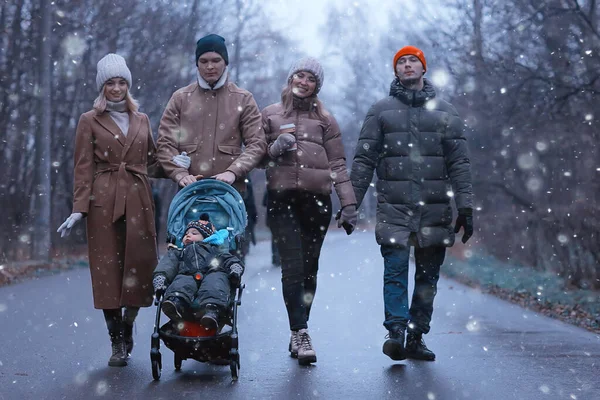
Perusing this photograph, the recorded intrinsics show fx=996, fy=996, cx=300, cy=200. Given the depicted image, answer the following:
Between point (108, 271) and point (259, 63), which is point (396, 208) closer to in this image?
point (108, 271)

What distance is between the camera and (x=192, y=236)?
696 cm

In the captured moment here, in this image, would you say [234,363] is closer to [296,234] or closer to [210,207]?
[210,207]

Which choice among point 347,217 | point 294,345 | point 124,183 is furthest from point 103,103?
point 294,345

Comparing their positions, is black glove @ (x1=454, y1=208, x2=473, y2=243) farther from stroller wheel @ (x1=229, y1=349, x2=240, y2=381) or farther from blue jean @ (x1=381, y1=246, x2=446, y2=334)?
stroller wheel @ (x1=229, y1=349, x2=240, y2=381)

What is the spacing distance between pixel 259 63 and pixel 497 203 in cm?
2324

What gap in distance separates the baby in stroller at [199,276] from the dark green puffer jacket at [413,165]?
1401 mm

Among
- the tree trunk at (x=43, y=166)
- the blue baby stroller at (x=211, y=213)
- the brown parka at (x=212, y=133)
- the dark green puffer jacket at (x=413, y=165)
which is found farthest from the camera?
the tree trunk at (x=43, y=166)

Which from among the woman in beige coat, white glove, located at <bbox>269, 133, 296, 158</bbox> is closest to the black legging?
white glove, located at <bbox>269, 133, 296, 158</bbox>

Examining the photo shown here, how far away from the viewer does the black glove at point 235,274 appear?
672 centimetres

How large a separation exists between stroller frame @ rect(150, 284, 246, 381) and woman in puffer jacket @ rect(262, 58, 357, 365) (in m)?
1.00

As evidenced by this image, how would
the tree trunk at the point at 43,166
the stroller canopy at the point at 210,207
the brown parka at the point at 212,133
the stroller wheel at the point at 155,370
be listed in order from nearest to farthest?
the stroller wheel at the point at 155,370 < the stroller canopy at the point at 210,207 < the brown parka at the point at 212,133 < the tree trunk at the point at 43,166

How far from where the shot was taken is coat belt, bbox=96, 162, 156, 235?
760 cm

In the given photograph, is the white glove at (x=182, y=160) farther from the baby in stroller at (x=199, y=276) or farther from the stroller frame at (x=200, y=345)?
the stroller frame at (x=200, y=345)

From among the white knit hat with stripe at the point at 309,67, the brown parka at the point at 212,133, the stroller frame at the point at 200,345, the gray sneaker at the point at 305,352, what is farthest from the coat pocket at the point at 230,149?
the gray sneaker at the point at 305,352
